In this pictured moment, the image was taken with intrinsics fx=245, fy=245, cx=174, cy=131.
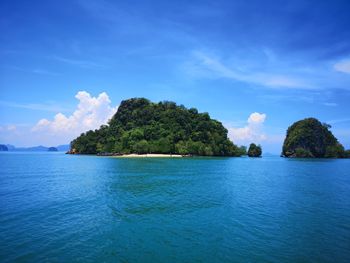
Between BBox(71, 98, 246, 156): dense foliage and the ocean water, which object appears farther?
BBox(71, 98, 246, 156): dense foliage

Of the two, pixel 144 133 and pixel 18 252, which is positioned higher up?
pixel 144 133

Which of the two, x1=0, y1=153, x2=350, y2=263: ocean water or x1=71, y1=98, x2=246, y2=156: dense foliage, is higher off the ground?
x1=71, y1=98, x2=246, y2=156: dense foliage

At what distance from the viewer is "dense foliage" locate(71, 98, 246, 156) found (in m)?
161

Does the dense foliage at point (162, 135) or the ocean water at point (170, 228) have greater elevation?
Result: the dense foliage at point (162, 135)

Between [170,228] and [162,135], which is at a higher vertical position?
Result: [162,135]

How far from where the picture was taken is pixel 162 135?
545 ft

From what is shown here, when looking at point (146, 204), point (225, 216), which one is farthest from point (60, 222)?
point (225, 216)

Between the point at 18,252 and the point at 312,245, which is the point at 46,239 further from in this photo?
the point at 312,245

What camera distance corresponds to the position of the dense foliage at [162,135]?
161250 millimetres

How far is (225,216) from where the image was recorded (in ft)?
69.9

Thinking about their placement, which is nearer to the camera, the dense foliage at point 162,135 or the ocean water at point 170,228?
the ocean water at point 170,228

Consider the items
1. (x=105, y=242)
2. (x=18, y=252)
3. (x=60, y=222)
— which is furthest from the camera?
(x=60, y=222)

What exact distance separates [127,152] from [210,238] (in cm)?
15118

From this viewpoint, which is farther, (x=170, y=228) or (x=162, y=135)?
(x=162, y=135)
